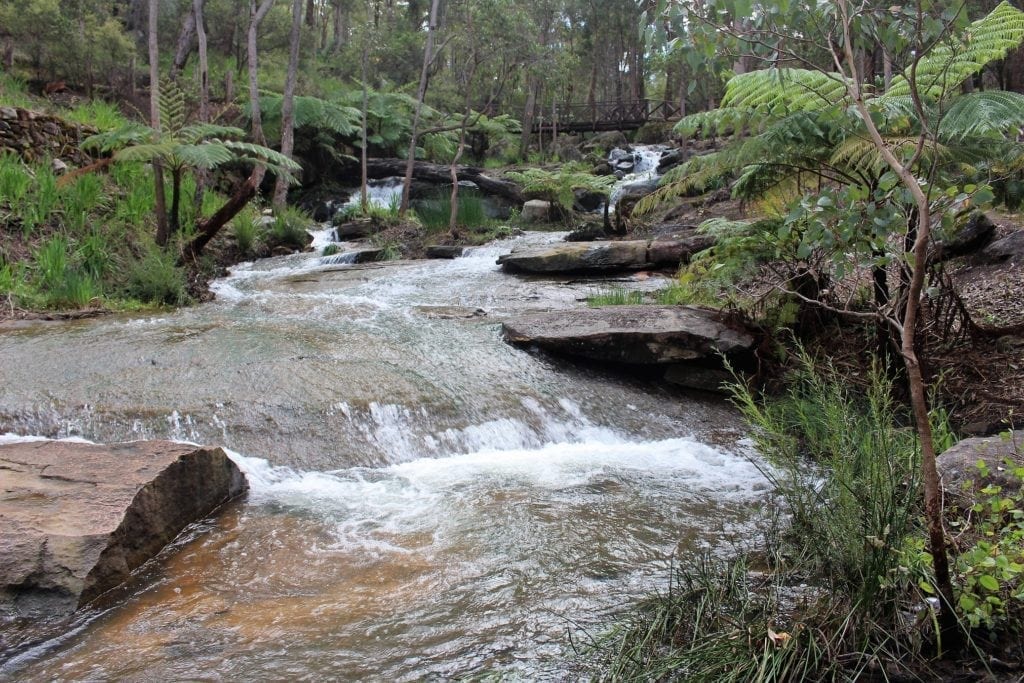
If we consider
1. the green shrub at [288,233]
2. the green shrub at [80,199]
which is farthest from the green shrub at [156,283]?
the green shrub at [288,233]

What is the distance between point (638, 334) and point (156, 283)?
510cm

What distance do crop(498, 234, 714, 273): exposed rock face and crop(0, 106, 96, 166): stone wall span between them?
20.6 feet

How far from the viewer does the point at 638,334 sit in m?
5.84

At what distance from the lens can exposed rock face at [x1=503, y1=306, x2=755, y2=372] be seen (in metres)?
5.71

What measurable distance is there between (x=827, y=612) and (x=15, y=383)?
4980mm

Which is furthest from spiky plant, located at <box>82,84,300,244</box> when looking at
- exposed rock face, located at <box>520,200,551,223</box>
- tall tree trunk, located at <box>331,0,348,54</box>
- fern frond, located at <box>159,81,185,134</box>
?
tall tree trunk, located at <box>331,0,348,54</box>

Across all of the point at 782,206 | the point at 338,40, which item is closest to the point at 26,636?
the point at 782,206

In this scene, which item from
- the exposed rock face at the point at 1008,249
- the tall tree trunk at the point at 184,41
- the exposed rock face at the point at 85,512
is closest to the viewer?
the exposed rock face at the point at 85,512

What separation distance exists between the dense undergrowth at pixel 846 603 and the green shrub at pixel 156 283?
258 inches

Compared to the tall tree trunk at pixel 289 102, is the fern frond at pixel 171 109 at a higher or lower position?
lower

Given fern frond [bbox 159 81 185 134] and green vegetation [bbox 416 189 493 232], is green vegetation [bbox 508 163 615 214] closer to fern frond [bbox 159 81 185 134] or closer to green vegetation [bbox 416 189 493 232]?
green vegetation [bbox 416 189 493 232]

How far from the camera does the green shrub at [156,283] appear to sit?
24.6 ft

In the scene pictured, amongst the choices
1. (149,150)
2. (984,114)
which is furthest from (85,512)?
(149,150)

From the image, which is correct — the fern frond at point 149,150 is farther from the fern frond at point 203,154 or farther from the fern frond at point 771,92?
the fern frond at point 771,92
